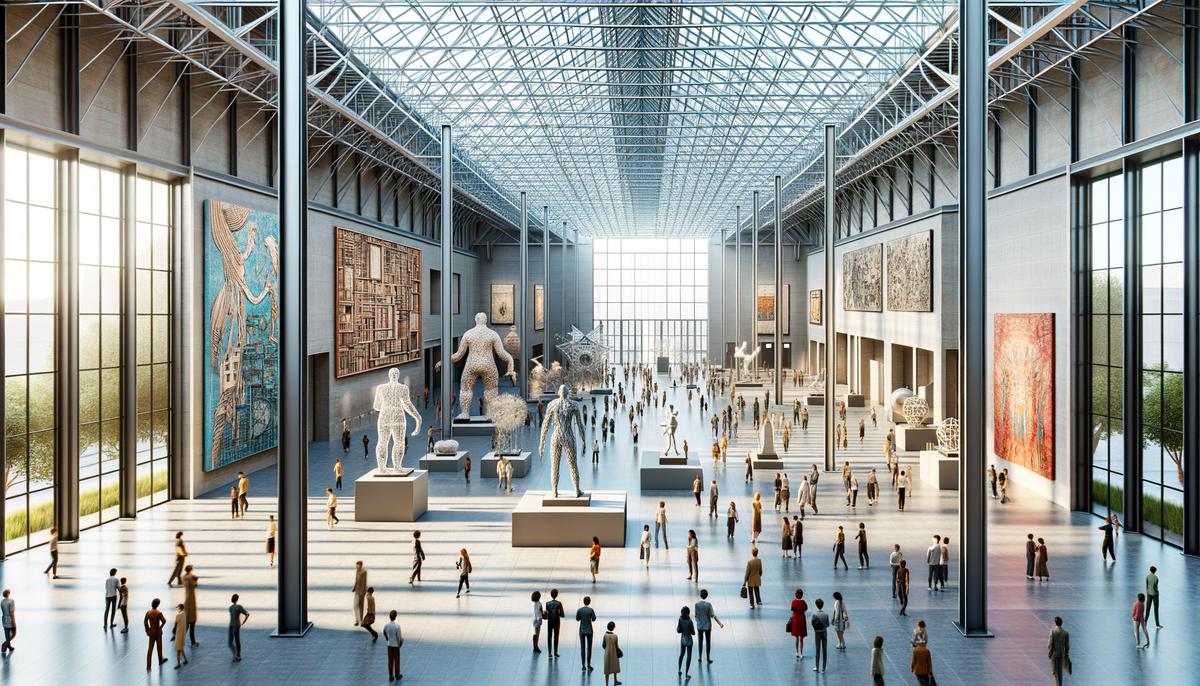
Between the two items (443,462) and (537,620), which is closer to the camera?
(537,620)

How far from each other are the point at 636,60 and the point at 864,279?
56.4ft

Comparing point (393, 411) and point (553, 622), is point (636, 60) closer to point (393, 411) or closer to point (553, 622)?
point (393, 411)

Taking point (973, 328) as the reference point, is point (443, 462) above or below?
below

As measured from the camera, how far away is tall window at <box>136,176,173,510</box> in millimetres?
20703

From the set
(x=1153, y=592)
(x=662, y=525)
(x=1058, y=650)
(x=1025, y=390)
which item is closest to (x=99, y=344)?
(x=662, y=525)

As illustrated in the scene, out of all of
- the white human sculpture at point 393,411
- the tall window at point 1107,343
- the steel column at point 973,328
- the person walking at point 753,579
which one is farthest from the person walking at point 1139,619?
the white human sculpture at point 393,411

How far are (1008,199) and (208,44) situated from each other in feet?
69.4

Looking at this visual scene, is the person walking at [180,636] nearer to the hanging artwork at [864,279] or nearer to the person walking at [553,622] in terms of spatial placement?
the person walking at [553,622]

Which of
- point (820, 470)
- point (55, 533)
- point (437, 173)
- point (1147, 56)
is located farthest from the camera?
point (437, 173)

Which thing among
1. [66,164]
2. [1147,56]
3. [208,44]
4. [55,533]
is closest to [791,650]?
[55,533]

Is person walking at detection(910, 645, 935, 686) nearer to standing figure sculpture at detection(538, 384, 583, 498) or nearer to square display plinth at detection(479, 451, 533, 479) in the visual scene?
standing figure sculpture at detection(538, 384, 583, 498)

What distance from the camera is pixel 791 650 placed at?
11.9 meters

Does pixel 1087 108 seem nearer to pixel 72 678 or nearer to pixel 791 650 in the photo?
pixel 791 650

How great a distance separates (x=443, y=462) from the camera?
84.6ft
